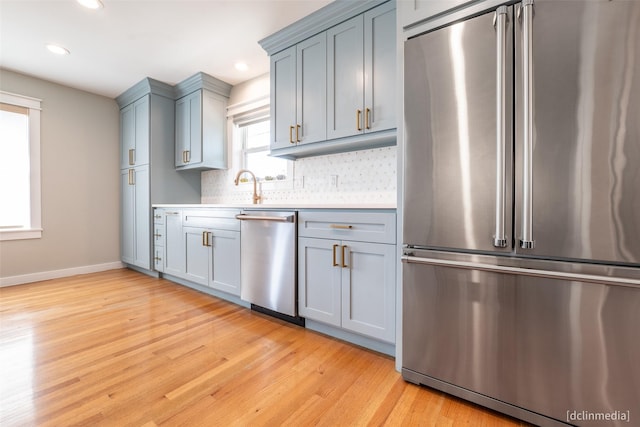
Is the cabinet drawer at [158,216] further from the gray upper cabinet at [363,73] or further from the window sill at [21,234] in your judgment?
the gray upper cabinet at [363,73]

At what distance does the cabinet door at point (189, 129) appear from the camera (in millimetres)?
3518

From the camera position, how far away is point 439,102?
4.56 ft

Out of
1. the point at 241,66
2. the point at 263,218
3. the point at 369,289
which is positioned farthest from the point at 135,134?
the point at 369,289

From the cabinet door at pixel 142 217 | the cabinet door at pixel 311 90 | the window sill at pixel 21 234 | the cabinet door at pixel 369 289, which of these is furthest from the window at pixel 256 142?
the window sill at pixel 21 234

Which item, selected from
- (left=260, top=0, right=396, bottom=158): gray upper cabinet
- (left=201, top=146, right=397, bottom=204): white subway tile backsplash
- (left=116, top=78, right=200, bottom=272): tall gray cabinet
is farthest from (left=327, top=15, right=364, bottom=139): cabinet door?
(left=116, top=78, right=200, bottom=272): tall gray cabinet

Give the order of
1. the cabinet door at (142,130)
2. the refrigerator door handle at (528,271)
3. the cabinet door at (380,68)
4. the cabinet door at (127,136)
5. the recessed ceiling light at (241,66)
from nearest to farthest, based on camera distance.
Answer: the refrigerator door handle at (528,271) < the cabinet door at (380,68) < the recessed ceiling light at (241,66) < the cabinet door at (142,130) < the cabinet door at (127,136)

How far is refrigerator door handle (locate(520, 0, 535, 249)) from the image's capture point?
1167 millimetres

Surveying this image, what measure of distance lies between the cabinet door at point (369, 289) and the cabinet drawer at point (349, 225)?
0.17ft

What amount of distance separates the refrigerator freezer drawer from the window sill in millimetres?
4376

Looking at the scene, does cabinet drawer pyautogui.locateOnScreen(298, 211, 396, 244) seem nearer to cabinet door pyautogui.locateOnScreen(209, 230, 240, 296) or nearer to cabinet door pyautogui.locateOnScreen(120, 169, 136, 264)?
cabinet door pyautogui.locateOnScreen(209, 230, 240, 296)

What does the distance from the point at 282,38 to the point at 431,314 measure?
2.50 metres

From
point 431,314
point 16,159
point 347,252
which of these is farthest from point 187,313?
point 16,159

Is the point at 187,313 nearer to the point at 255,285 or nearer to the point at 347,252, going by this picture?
the point at 255,285

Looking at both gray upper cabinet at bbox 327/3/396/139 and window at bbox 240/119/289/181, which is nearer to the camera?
gray upper cabinet at bbox 327/3/396/139
